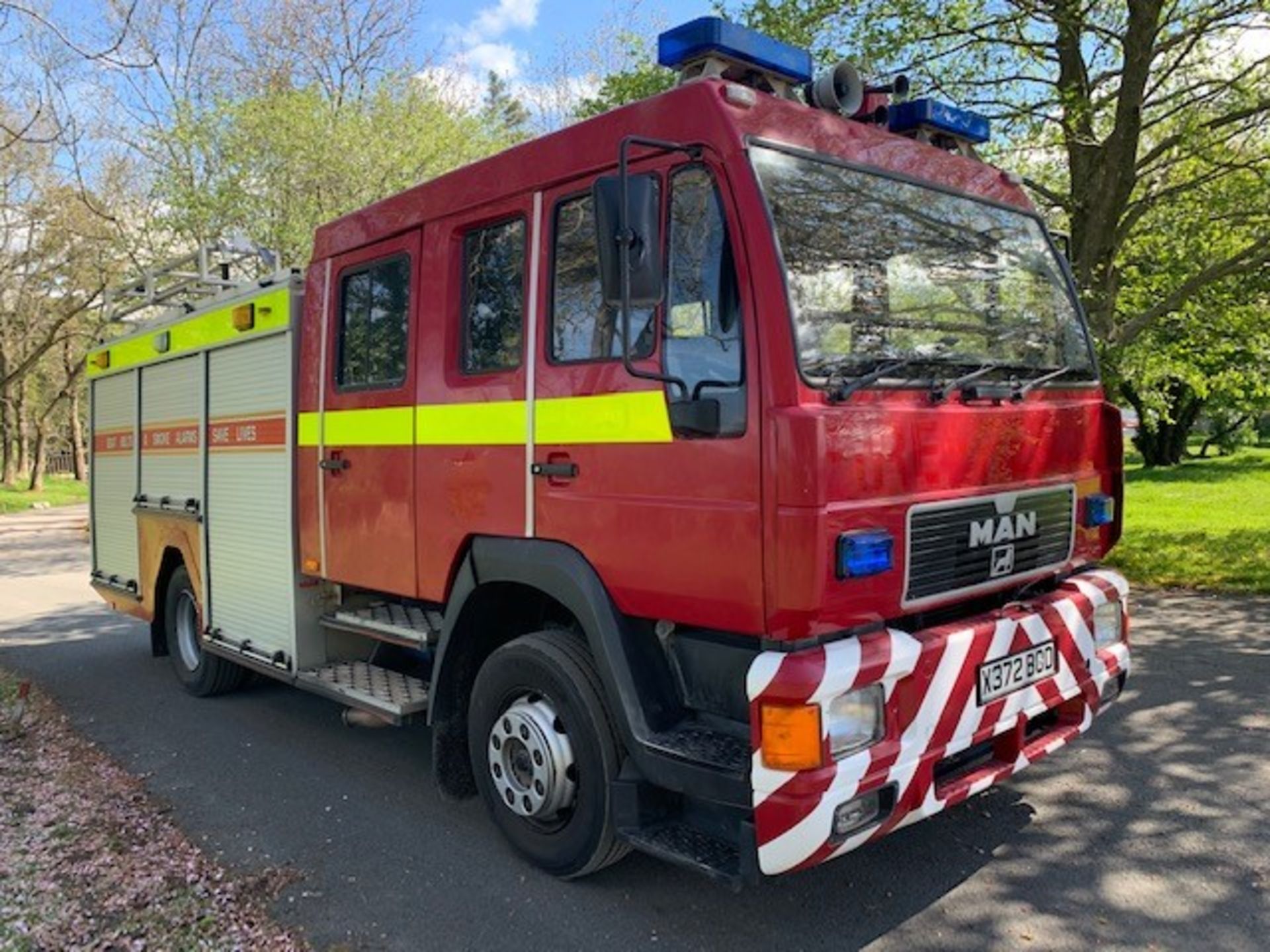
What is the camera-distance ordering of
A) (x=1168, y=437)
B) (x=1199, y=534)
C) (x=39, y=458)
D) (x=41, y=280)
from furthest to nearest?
1. (x=39, y=458)
2. (x=1168, y=437)
3. (x=41, y=280)
4. (x=1199, y=534)

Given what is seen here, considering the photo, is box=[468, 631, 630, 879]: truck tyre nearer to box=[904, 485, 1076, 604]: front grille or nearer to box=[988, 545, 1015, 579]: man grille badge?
box=[904, 485, 1076, 604]: front grille

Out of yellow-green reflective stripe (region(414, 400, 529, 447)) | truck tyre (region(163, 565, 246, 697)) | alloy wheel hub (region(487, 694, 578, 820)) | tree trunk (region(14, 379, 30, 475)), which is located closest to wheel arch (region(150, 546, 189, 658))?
truck tyre (region(163, 565, 246, 697))

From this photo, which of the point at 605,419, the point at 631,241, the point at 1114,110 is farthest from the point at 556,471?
the point at 1114,110

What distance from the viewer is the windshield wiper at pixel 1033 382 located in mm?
3617

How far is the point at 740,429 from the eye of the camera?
2967 millimetres

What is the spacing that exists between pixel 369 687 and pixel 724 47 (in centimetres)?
340

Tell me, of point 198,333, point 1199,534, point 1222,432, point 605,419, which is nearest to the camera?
point 605,419

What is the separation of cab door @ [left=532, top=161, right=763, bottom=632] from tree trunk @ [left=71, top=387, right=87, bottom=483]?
3455cm

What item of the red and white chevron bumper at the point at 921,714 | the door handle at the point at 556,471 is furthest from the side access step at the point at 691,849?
the door handle at the point at 556,471

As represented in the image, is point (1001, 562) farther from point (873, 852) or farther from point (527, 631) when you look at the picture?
point (527, 631)

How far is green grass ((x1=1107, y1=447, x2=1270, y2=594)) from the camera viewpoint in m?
9.58

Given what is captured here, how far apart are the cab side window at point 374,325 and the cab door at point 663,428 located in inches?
44.9

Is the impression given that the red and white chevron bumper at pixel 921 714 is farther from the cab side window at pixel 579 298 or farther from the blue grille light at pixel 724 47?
the blue grille light at pixel 724 47

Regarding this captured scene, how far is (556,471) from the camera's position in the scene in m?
3.59
